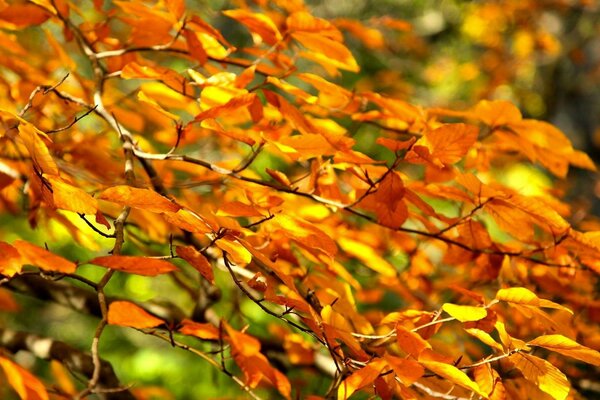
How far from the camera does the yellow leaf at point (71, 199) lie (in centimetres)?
63

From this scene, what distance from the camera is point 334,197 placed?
959 mm

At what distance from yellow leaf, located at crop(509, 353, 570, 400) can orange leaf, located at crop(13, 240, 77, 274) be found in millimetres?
441

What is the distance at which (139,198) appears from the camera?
2.08 feet

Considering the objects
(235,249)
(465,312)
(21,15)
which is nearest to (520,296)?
(465,312)

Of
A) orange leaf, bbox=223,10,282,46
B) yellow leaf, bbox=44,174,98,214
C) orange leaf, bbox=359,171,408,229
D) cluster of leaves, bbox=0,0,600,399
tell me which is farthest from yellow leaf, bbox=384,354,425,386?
orange leaf, bbox=223,10,282,46

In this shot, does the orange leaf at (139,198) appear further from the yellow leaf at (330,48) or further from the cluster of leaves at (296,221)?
the yellow leaf at (330,48)

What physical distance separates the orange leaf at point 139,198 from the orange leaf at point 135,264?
6cm

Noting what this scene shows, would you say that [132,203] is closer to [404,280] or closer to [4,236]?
[404,280]

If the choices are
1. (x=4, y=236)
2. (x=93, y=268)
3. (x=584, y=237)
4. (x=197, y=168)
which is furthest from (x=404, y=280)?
(x=93, y=268)

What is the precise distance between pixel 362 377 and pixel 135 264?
0.80 ft

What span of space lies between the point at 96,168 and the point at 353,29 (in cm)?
57

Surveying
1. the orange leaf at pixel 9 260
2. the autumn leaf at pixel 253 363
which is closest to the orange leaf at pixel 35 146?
the orange leaf at pixel 9 260

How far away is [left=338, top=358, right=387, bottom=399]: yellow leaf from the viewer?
0.68 metres

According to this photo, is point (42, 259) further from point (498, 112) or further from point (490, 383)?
point (498, 112)
